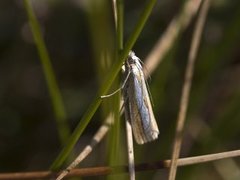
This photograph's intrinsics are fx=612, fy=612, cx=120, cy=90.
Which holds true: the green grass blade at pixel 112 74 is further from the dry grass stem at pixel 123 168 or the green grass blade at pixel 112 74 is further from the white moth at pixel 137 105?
the white moth at pixel 137 105

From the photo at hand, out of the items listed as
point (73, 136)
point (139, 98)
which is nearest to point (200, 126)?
point (139, 98)

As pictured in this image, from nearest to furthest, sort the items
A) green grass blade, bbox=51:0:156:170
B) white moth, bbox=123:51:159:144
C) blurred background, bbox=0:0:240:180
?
green grass blade, bbox=51:0:156:170 → white moth, bbox=123:51:159:144 → blurred background, bbox=0:0:240:180

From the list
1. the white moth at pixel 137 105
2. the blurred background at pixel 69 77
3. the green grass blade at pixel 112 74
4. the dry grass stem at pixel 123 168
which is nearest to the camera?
the green grass blade at pixel 112 74

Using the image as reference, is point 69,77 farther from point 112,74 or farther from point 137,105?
point 112,74

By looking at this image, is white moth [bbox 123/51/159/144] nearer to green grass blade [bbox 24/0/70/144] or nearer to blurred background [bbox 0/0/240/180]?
green grass blade [bbox 24/0/70/144]

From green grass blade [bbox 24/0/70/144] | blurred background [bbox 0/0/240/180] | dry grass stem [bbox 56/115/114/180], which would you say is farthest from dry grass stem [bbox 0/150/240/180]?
blurred background [bbox 0/0/240/180]

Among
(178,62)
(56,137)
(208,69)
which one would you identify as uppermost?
(208,69)

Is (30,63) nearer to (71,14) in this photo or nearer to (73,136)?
(71,14)

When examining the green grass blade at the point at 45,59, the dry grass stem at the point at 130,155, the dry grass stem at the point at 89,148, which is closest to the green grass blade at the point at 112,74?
the dry grass stem at the point at 89,148

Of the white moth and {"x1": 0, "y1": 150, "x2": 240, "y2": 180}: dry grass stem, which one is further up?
the white moth
